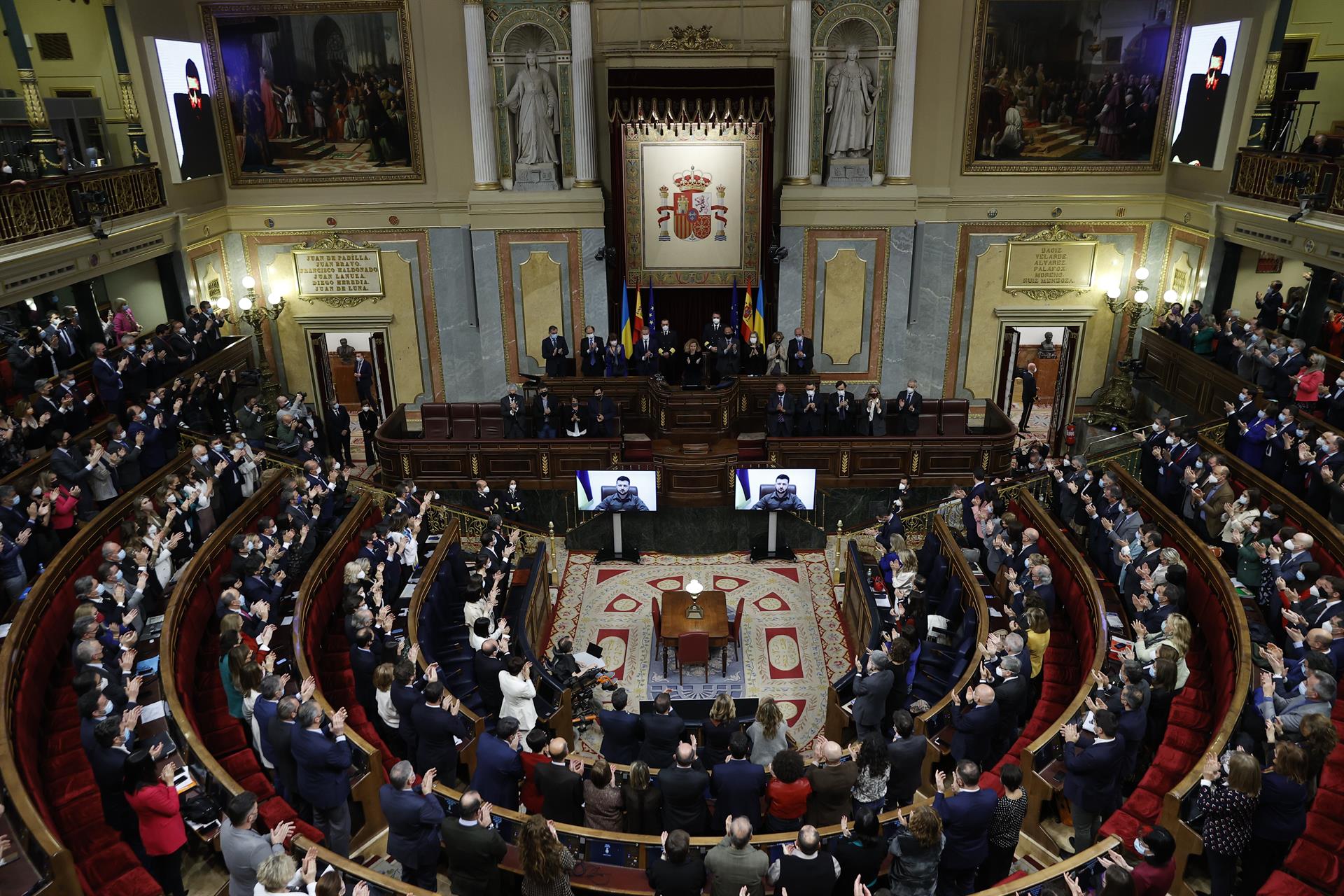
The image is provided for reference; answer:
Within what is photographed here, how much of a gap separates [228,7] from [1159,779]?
16.7m

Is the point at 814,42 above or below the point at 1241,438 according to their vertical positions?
above

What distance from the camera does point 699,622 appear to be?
437 inches

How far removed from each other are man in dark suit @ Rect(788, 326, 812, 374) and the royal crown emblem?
2205mm

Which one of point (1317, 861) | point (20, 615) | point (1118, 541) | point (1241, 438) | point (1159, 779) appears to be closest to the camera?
point (1317, 861)

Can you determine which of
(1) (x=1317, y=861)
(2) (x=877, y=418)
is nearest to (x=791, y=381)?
(2) (x=877, y=418)

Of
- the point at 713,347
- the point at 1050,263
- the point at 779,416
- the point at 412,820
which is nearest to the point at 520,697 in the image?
the point at 412,820

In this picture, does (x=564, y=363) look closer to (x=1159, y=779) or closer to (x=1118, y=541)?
(x=1118, y=541)

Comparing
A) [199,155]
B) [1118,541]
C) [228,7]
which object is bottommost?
[1118,541]

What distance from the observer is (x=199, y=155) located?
15.5 m

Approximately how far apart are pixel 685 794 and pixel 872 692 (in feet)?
8.07

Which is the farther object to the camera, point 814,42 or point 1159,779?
point 814,42

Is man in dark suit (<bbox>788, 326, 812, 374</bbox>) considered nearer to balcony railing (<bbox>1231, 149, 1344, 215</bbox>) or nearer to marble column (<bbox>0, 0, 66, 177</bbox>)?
balcony railing (<bbox>1231, 149, 1344, 215</bbox>)

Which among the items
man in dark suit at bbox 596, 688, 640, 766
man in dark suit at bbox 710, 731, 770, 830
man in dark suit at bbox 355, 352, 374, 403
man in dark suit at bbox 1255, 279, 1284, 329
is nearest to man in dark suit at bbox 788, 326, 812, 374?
man in dark suit at bbox 1255, 279, 1284, 329

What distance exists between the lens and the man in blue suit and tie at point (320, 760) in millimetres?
6008
